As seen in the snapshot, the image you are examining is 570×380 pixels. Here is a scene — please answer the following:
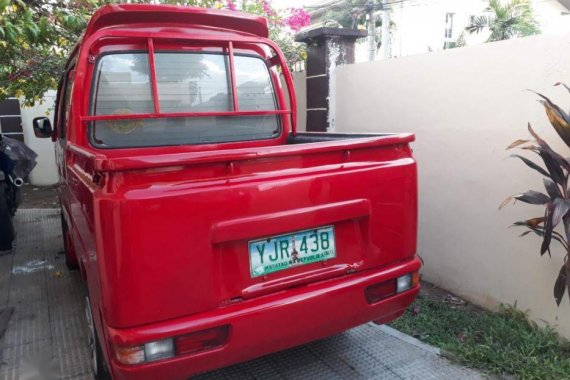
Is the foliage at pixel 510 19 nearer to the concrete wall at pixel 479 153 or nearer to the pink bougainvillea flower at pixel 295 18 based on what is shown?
the pink bougainvillea flower at pixel 295 18

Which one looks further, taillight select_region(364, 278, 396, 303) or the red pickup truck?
taillight select_region(364, 278, 396, 303)

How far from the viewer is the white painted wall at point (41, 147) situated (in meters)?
8.67

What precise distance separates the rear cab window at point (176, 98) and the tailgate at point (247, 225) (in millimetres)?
1169

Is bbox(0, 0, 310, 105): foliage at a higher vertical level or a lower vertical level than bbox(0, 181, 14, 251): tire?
higher

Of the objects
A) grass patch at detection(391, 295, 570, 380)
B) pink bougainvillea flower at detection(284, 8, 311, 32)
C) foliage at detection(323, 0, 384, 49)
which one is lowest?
grass patch at detection(391, 295, 570, 380)

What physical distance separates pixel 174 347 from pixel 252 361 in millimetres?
1106

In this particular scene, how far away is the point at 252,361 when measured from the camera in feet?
9.50

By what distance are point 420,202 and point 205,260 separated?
→ 8.30 feet

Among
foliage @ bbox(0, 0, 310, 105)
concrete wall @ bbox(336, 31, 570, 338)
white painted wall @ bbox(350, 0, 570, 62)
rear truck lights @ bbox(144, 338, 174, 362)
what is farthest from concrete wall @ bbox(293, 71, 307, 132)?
white painted wall @ bbox(350, 0, 570, 62)

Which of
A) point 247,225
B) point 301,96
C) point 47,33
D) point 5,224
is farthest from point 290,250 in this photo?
point 5,224

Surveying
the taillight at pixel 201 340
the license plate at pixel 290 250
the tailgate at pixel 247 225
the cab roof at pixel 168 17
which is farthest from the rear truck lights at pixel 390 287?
the cab roof at pixel 168 17

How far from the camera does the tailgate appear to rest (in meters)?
1.80

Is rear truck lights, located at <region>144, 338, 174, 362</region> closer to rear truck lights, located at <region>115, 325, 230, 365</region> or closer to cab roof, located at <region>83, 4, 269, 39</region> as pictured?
rear truck lights, located at <region>115, 325, 230, 365</region>

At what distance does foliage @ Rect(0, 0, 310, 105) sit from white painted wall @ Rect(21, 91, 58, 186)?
2.48 m
